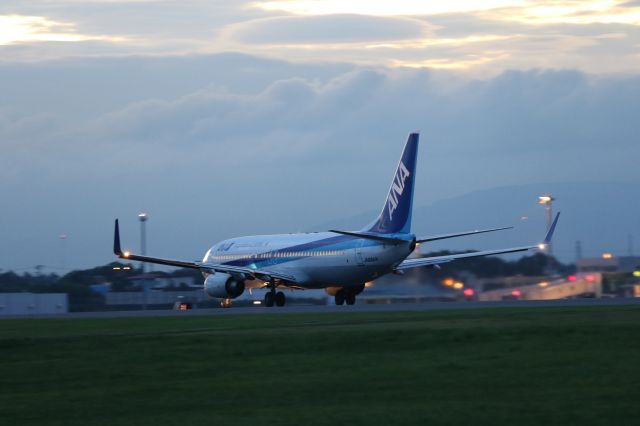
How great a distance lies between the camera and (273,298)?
6400cm

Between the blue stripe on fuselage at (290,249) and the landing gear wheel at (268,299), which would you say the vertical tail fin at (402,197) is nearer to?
the blue stripe on fuselage at (290,249)

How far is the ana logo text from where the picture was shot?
5900 cm

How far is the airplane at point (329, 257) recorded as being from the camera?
2323 inches

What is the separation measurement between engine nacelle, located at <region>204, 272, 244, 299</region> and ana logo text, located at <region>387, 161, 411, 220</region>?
10.5 metres

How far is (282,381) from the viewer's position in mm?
22719

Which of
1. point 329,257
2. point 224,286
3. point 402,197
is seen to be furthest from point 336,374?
point 224,286

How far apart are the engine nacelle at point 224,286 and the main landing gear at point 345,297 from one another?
18.0 feet

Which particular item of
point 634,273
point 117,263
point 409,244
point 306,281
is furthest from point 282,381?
point 117,263

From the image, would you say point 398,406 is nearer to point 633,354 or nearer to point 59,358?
point 633,354

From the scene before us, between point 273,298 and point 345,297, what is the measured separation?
4.17m

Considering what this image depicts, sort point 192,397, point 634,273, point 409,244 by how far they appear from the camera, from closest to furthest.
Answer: point 192,397
point 409,244
point 634,273

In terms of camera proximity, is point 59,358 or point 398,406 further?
point 59,358

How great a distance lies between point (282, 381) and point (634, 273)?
52640 millimetres

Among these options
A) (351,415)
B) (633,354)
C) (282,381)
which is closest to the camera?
(351,415)
